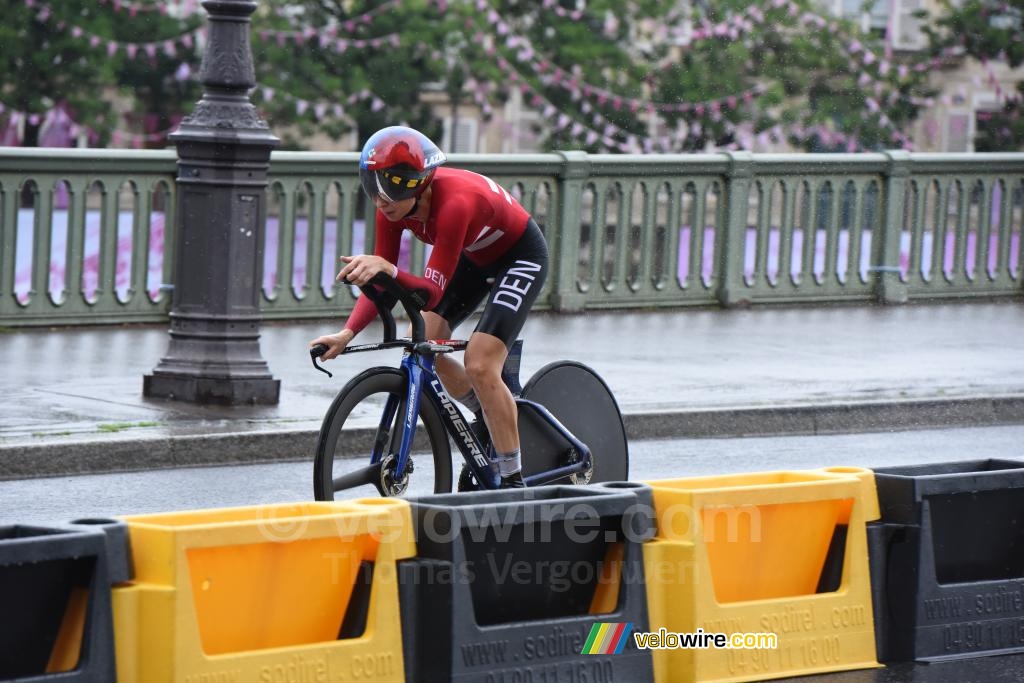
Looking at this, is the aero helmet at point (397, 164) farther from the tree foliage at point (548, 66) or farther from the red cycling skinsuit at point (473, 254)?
the tree foliage at point (548, 66)

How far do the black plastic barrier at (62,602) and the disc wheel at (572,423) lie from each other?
3.06 meters

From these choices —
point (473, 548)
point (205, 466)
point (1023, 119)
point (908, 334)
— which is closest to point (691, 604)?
point (473, 548)

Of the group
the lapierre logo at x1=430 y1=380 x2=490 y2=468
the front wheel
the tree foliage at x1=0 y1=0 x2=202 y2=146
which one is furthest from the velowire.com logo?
the tree foliage at x1=0 y1=0 x2=202 y2=146

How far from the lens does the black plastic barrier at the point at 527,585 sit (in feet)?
18.3

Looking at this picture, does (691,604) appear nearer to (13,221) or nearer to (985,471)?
(985,471)

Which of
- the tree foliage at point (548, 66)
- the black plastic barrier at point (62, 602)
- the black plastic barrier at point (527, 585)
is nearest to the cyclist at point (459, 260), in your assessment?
the black plastic barrier at point (527, 585)

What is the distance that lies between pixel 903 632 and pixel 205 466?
15.1 feet

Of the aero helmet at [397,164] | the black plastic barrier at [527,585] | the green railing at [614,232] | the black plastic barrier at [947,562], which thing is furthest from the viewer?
the green railing at [614,232]

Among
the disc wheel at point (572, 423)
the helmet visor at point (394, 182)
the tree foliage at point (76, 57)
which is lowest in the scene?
the disc wheel at point (572, 423)

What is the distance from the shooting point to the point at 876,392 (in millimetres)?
13031

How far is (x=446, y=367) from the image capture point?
7.72 meters

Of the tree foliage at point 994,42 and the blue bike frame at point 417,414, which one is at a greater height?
the tree foliage at point 994,42

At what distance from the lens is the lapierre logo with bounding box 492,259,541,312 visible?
7613 millimetres

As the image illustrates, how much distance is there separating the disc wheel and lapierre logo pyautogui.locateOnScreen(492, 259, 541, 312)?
0.56 m
